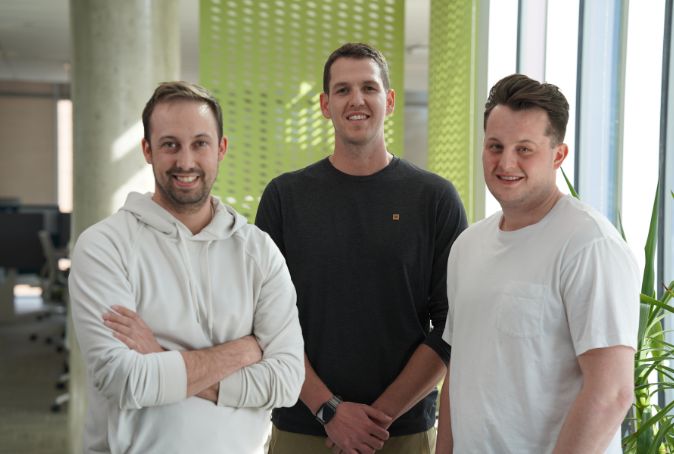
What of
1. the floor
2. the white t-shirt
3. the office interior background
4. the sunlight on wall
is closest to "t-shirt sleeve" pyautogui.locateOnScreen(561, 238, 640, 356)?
the white t-shirt

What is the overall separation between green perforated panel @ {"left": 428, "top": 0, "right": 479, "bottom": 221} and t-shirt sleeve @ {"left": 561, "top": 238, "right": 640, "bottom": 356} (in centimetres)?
218

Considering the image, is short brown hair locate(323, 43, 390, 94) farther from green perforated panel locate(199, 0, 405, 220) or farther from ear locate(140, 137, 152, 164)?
green perforated panel locate(199, 0, 405, 220)

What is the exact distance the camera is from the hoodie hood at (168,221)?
163 cm

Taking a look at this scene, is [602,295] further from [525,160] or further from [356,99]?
[356,99]

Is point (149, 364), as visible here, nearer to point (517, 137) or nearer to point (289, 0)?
point (517, 137)

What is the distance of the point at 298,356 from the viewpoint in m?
1.70

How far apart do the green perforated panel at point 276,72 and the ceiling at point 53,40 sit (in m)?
3.24

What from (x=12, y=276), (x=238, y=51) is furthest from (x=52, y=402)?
(x=12, y=276)

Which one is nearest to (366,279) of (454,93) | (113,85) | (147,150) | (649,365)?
(147,150)

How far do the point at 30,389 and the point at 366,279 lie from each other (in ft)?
16.6

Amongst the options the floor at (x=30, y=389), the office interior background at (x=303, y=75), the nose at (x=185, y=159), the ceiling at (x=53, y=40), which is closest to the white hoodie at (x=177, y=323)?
the nose at (x=185, y=159)

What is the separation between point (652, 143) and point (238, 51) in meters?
2.00

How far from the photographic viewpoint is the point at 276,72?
390 cm

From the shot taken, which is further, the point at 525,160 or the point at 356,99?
the point at 356,99
